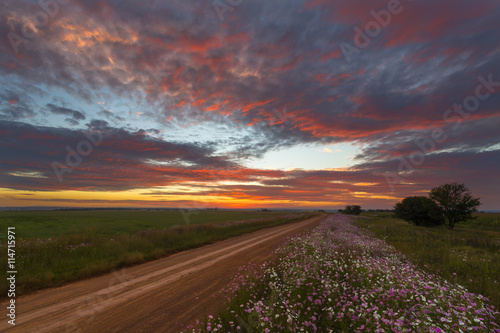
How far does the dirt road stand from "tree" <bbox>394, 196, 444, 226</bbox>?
1934 inches

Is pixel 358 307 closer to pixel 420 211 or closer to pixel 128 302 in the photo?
pixel 128 302

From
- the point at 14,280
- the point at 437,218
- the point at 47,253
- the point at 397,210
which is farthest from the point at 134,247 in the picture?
the point at 397,210

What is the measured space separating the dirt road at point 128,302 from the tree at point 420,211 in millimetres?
49123

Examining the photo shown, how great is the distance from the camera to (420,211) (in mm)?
46969

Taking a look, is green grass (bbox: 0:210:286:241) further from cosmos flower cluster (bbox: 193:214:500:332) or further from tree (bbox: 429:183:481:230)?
tree (bbox: 429:183:481:230)

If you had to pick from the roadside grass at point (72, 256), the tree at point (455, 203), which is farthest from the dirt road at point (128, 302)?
the tree at point (455, 203)

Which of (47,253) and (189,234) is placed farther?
(189,234)

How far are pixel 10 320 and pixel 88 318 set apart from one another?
2064mm

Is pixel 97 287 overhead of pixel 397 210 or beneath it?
overhead

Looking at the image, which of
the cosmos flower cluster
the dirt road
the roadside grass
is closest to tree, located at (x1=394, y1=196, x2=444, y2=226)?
the cosmos flower cluster

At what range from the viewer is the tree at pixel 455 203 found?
3609cm

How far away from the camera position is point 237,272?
977cm

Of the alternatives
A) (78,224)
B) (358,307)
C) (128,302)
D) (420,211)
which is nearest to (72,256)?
(128,302)

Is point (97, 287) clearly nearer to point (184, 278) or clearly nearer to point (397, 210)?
point (184, 278)
